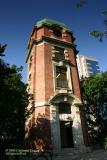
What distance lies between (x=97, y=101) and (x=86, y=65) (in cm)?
12123

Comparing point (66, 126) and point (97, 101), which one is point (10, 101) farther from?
point (97, 101)

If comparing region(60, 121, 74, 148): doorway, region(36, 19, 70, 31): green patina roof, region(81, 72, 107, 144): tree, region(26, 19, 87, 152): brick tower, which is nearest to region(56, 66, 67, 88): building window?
region(26, 19, 87, 152): brick tower

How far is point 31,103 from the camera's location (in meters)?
19.1

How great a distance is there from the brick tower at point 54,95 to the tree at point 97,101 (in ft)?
26.0

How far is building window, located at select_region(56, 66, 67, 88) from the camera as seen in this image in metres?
20.7

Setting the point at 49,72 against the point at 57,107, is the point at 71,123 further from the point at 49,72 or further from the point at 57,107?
the point at 49,72

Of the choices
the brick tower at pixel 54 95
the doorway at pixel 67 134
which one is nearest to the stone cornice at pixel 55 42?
the brick tower at pixel 54 95

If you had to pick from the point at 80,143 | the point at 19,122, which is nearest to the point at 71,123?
the point at 80,143

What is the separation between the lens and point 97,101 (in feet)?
101

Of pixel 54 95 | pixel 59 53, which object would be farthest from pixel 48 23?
pixel 54 95

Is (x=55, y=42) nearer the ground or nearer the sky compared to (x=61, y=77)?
nearer the sky

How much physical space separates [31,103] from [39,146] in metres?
4.16

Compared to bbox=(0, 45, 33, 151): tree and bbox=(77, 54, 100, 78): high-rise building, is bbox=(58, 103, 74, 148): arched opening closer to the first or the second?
bbox=(0, 45, 33, 151): tree

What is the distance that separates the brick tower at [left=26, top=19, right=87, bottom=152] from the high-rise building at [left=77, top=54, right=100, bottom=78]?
Answer: 11982 centimetres
